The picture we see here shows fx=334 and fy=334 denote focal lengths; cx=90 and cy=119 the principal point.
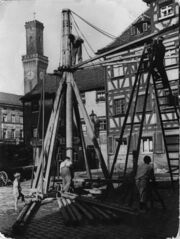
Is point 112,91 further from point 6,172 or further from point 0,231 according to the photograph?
point 0,231

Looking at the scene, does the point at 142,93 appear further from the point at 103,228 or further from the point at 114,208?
the point at 103,228

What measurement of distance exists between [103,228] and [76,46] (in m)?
4.98

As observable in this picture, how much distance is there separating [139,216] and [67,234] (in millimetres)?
1616

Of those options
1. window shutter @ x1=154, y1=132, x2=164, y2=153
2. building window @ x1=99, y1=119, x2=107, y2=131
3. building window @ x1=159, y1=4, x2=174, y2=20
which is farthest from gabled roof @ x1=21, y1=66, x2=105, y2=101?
building window @ x1=159, y1=4, x2=174, y2=20

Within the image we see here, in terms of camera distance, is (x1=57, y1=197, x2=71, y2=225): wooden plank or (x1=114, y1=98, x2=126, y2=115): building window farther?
(x1=114, y1=98, x2=126, y2=115): building window

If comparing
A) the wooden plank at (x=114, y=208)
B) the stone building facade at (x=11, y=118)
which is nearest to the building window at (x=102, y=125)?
the stone building facade at (x=11, y=118)

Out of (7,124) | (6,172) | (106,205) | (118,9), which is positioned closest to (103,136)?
(6,172)

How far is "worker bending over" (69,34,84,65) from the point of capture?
8.87 meters

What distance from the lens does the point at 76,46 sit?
8961 millimetres

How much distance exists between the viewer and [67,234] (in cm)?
568

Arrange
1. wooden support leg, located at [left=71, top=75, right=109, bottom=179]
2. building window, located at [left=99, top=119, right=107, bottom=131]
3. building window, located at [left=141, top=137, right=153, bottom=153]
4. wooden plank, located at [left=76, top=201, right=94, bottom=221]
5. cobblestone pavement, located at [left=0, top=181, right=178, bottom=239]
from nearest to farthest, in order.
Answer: cobblestone pavement, located at [left=0, top=181, right=178, bottom=239]
wooden plank, located at [left=76, top=201, right=94, bottom=221]
wooden support leg, located at [left=71, top=75, right=109, bottom=179]
building window, located at [left=141, top=137, right=153, bottom=153]
building window, located at [left=99, top=119, right=107, bottom=131]

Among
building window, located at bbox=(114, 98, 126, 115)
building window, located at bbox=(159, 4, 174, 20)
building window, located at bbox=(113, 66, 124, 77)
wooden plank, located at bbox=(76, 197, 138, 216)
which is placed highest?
building window, located at bbox=(159, 4, 174, 20)

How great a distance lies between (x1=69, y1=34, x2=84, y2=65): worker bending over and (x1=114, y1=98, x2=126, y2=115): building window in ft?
35.4

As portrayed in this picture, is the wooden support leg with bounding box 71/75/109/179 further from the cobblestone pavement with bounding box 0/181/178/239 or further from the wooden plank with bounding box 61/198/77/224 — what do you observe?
the cobblestone pavement with bounding box 0/181/178/239
